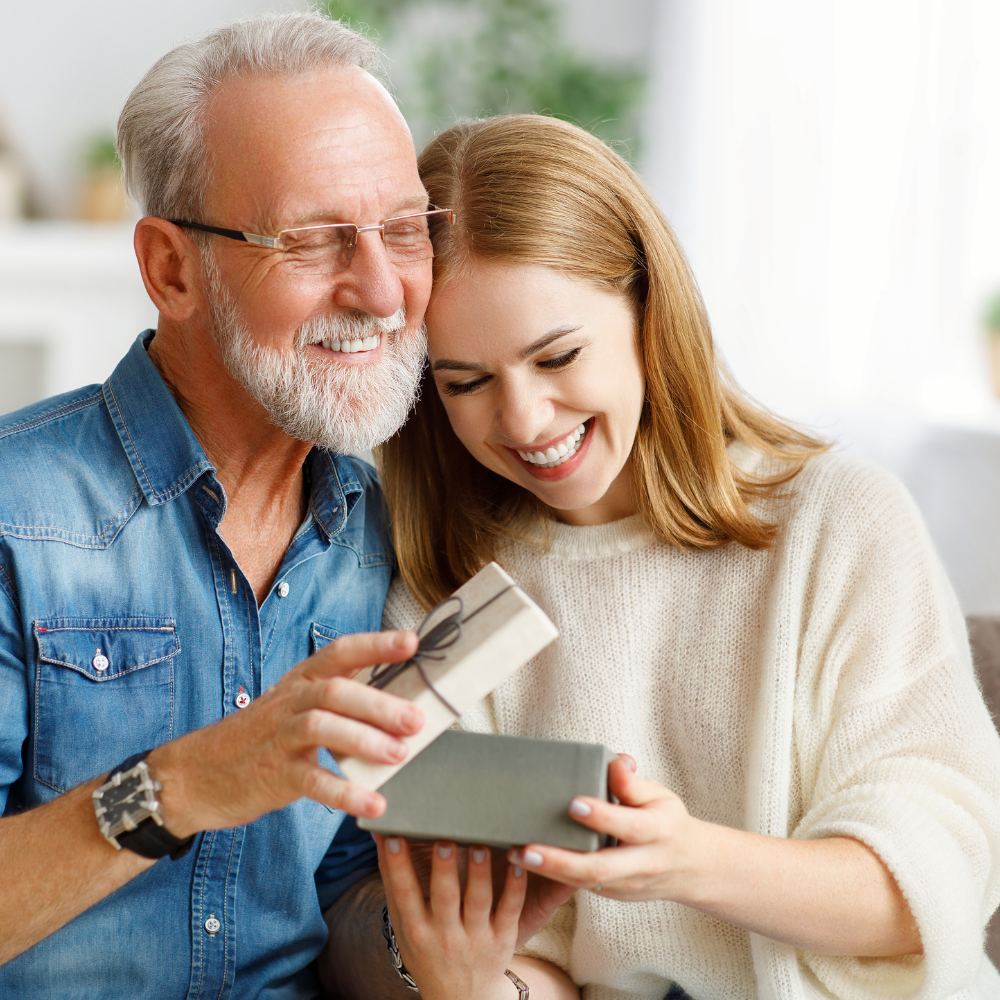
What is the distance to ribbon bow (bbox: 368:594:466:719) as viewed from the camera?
38.2 inches

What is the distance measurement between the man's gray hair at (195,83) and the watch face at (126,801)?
707mm

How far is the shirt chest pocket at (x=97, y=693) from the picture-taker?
1264mm

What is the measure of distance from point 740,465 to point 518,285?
16.7 inches

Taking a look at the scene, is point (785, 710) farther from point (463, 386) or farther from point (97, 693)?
point (97, 693)

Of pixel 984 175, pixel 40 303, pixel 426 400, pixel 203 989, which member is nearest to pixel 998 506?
pixel 984 175

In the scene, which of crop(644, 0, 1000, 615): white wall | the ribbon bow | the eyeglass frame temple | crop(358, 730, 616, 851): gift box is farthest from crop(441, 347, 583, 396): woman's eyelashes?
crop(644, 0, 1000, 615): white wall

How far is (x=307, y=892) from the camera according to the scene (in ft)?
4.65

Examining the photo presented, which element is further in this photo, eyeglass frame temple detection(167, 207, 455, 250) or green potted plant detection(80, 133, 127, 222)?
green potted plant detection(80, 133, 127, 222)

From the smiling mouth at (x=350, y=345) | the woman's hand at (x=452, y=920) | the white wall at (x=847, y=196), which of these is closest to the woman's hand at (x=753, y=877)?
the woman's hand at (x=452, y=920)

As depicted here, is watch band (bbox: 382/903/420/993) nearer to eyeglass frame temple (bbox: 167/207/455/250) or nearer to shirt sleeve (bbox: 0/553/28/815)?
shirt sleeve (bbox: 0/553/28/815)

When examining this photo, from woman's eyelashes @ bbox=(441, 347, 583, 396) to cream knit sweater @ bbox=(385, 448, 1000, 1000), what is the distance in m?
0.28

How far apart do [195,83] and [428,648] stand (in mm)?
843

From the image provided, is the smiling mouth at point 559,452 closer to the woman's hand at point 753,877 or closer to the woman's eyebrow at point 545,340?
the woman's eyebrow at point 545,340

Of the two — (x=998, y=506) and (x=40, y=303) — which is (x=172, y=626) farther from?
(x=40, y=303)
